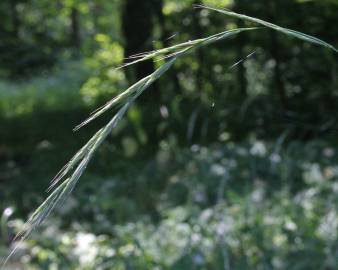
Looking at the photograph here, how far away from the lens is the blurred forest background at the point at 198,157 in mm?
3713

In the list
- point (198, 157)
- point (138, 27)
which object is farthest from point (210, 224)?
point (138, 27)

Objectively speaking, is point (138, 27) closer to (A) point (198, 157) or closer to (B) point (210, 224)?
(A) point (198, 157)

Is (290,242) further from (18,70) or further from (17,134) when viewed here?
(18,70)

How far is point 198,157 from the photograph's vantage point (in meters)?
6.32

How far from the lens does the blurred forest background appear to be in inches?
146

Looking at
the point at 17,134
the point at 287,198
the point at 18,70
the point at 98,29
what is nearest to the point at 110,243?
the point at 287,198

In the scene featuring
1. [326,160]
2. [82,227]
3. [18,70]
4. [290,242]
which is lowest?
Result: [18,70]

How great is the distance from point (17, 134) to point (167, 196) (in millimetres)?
4209

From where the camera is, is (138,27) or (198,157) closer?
(198,157)

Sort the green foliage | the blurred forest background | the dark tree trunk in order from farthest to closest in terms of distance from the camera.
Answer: the dark tree trunk, the blurred forest background, the green foliage

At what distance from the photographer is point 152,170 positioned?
6738 millimetres

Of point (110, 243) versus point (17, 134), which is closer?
point (110, 243)

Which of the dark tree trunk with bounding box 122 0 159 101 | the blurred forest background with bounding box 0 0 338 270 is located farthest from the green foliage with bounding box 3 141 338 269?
the dark tree trunk with bounding box 122 0 159 101

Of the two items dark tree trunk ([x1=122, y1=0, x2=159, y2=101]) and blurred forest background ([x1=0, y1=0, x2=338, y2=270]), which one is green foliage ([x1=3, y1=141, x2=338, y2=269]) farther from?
dark tree trunk ([x1=122, y1=0, x2=159, y2=101])
